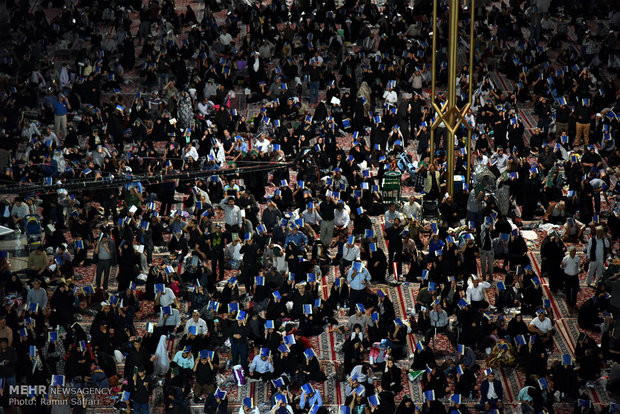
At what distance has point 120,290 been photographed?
1165 inches

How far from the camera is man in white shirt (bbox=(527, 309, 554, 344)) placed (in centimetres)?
2686

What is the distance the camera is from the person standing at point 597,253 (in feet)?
96.4

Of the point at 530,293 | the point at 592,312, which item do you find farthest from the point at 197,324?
the point at 592,312

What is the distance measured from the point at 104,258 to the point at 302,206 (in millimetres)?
5417

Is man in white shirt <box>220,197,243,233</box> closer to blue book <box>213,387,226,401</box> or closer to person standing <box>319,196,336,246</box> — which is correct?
person standing <box>319,196,336,246</box>

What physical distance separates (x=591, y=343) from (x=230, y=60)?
63.8ft

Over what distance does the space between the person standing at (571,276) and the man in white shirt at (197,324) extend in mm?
7752

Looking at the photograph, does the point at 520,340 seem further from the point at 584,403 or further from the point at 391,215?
the point at 391,215

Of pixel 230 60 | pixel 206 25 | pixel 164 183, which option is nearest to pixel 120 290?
pixel 164 183

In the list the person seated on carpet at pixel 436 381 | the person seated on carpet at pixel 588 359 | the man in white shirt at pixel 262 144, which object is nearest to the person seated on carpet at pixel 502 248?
the person seated on carpet at pixel 588 359

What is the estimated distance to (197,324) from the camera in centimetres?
2672

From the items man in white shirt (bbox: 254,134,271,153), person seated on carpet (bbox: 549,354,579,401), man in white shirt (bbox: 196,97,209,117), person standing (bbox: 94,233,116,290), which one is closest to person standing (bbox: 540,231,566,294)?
person seated on carpet (bbox: 549,354,579,401)

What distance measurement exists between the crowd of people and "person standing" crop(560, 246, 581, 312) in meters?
0.05

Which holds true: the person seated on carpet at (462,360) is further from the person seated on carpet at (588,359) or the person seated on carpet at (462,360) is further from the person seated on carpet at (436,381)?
the person seated on carpet at (588,359)
